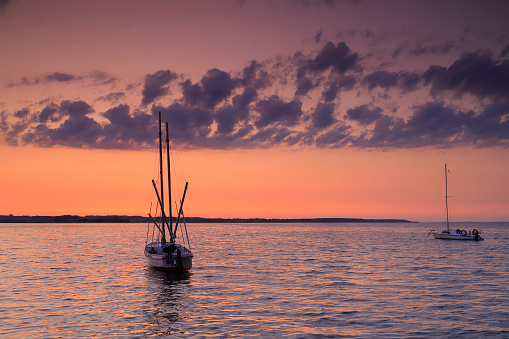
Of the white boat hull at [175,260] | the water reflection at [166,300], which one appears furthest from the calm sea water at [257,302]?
the white boat hull at [175,260]

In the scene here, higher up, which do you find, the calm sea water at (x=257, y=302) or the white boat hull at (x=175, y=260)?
the white boat hull at (x=175, y=260)

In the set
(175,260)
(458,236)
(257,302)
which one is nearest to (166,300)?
(257,302)

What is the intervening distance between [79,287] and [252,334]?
974 inches

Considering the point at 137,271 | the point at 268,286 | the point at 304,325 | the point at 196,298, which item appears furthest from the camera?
the point at 137,271

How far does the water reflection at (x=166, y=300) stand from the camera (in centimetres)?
2794

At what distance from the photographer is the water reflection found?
27.9 m

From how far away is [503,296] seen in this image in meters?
38.7

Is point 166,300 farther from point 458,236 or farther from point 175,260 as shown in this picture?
point 458,236

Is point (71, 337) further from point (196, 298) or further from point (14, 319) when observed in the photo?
point (196, 298)

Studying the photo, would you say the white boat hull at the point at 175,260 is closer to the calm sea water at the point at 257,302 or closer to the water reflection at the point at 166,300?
the water reflection at the point at 166,300

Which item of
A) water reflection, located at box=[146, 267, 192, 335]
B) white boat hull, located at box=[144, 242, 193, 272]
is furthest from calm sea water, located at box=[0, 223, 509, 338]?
white boat hull, located at box=[144, 242, 193, 272]

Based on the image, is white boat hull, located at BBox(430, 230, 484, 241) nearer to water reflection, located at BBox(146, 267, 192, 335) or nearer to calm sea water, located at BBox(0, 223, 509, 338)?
calm sea water, located at BBox(0, 223, 509, 338)

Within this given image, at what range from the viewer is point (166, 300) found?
1494 inches

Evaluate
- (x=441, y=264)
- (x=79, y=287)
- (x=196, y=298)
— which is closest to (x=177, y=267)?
(x=79, y=287)
